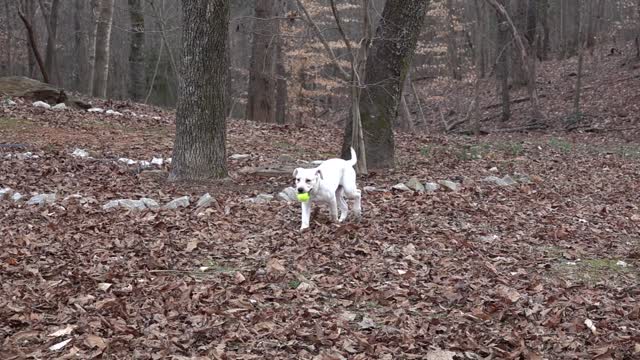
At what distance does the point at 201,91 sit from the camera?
9594mm

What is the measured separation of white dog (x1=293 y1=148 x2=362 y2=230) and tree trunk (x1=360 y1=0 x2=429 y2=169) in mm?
3321

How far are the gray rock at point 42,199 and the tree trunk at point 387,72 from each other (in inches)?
202

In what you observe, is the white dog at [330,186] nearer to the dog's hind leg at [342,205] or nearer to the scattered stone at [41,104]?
the dog's hind leg at [342,205]

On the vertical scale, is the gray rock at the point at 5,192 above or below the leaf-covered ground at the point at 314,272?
above

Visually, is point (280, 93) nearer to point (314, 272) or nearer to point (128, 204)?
Result: point (128, 204)

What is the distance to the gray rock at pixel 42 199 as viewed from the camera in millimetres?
8455

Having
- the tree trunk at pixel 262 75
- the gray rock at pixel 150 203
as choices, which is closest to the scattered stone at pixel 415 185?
the gray rock at pixel 150 203

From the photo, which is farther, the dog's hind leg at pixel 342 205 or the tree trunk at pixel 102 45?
the tree trunk at pixel 102 45

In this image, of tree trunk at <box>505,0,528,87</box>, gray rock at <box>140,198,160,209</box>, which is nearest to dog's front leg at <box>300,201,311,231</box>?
gray rock at <box>140,198,160,209</box>

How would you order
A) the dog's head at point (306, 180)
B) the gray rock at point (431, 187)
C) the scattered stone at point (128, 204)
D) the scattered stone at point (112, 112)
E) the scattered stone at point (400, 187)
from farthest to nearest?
the scattered stone at point (112, 112) < the gray rock at point (431, 187) < the scattered stone at point (400, 187) < the scattered stone at point (128, 204) < the dog's head at point (306, 180)

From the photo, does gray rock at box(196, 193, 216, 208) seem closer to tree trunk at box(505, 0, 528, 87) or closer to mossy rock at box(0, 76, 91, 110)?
mossy rock at box(0, 76, 91, 110)

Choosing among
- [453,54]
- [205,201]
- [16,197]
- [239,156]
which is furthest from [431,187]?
[453,54]

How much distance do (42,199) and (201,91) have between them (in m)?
2.59

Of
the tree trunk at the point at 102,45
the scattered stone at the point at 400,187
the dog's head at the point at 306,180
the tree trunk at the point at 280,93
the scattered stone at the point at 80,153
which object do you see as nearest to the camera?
the dog's head at the point at 306,180
